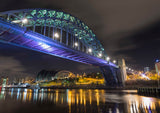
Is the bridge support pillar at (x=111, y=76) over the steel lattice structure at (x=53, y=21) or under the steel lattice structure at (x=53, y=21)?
under

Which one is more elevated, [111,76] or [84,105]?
[111,76]

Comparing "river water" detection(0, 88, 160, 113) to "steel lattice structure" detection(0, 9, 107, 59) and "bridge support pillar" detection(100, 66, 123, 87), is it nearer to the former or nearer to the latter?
"steel lattice structure" detection(0, 9, 107, 59)

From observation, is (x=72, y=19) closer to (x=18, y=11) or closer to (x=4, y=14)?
(x=18, y=11)

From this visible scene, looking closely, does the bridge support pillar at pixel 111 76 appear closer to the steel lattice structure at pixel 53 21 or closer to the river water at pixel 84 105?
the steel lattice structure at pixel 53 21

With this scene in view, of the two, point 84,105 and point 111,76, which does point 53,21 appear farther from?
point 111,76

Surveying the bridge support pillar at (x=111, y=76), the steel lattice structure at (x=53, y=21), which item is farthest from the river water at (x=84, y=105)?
the bridge support pillar at (x=111, y=76)

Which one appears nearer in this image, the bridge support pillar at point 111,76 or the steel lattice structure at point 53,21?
the steel lattice structure at point 53,21

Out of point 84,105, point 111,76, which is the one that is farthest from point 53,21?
point 111,76

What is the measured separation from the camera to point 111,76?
50.3m

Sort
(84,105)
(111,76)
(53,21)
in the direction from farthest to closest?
(111,76) → (53,21) → (84,105)

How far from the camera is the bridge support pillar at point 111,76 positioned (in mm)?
48519

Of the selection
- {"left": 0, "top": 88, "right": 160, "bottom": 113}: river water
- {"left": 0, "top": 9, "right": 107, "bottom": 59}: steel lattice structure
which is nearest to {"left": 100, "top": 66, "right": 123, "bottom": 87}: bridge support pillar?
{"left": 0, "top": 9, "right": 107, "bottom": 59}: steel lattice structure

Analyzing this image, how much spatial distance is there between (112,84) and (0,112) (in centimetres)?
4804

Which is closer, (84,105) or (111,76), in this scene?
(84,105)
